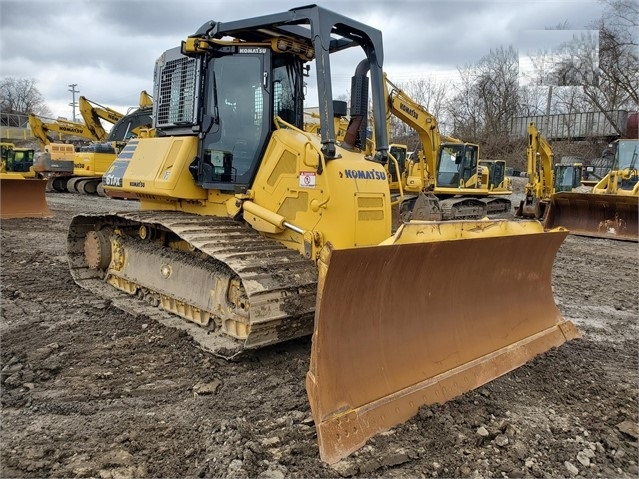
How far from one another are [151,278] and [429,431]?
3355mm

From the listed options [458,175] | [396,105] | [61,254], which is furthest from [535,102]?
[61,254]

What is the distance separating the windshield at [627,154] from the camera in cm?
1527

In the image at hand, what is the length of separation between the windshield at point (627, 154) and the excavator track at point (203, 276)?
559 inches

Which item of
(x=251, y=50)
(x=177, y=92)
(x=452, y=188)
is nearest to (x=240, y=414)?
(x=251, y=50)

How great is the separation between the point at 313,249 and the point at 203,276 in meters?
1.01

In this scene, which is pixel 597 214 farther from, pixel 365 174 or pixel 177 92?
pixel 177 92

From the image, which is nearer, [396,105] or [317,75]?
[317,75]

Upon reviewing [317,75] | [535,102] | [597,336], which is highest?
[535,102]

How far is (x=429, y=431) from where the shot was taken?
10.4ft

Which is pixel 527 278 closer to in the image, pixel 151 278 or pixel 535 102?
pixel 151 278

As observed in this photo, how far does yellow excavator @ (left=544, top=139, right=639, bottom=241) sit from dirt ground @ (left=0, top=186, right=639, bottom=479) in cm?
854

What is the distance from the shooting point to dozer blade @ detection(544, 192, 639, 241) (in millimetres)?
12672

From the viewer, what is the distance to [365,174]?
15.6 ft

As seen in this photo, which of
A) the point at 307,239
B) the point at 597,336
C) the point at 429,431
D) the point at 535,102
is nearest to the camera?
the point at 429,431
